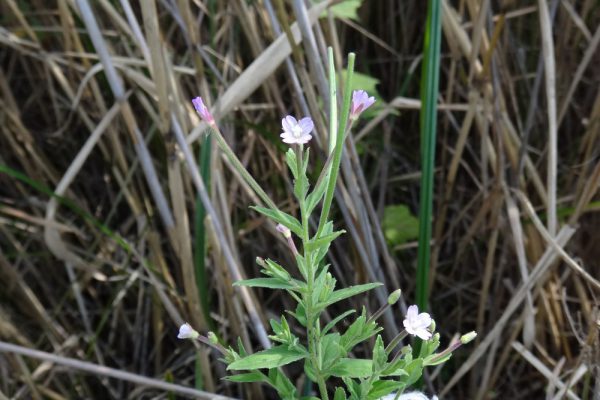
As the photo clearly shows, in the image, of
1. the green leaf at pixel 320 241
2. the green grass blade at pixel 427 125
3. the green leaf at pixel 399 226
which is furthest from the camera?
the green leaf at pixel 399 226

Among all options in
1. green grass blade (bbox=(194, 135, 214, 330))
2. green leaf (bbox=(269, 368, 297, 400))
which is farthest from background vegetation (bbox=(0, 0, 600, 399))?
green leaf (bbox=(269, 368, 297, 400))

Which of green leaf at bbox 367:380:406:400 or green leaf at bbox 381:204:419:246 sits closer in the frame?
green leaf at bbox 367:380:406:400

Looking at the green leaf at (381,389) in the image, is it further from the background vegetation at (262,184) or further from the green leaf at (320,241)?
the background vegetation at (262,184)

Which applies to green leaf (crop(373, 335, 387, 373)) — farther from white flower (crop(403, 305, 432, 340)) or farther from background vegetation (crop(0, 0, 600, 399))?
background vegetation (crop(0, 0, 600, 399))

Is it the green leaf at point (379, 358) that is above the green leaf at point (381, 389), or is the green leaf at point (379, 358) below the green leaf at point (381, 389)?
above

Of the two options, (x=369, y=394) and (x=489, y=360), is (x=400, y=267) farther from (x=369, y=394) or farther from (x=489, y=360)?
(x=369, y=394)

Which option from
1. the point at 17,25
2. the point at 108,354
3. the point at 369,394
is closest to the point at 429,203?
the point at 369,394

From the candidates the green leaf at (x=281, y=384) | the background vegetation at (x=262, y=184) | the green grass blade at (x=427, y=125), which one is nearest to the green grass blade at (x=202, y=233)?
the background vegetation at (x=262, y=184)

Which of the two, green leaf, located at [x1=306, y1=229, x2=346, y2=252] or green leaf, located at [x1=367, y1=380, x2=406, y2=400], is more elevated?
green leaf, located at [x1=306, y1=229, x2=346, y2=252]
